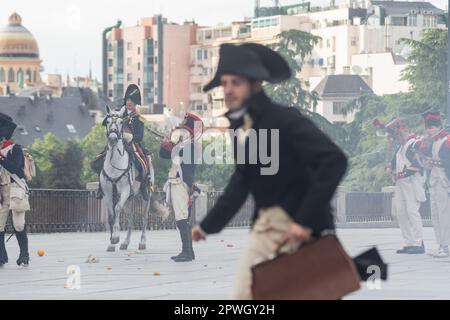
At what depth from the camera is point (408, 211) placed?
78.2ft

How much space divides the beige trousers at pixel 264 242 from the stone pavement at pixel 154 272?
6704 millimetres

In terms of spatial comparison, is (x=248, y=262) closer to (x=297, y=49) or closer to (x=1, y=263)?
(x=1, y=263)

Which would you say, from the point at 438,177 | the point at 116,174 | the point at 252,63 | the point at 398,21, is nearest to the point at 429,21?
the point at 398,21

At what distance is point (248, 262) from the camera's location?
8969 mm

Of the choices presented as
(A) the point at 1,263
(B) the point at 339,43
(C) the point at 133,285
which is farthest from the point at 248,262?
(B) the point at 339,43

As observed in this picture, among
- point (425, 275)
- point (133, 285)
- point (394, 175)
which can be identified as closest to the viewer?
point (133, 285)

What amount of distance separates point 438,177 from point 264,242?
46.9 ft

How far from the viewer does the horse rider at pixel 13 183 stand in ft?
65.5

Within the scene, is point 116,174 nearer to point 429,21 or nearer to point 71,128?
point 429,21

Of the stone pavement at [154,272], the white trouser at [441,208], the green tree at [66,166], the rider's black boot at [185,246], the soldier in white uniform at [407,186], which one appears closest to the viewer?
the stone pavement at [154,272]

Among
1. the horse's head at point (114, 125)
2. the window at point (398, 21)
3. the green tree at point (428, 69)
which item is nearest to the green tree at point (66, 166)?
the green tree at point (428, 69)

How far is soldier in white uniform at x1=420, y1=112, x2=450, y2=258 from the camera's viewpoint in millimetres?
22656

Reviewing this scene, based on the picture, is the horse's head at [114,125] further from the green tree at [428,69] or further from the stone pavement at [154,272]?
the green tree at [428,69]

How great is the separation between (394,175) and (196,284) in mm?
6970
